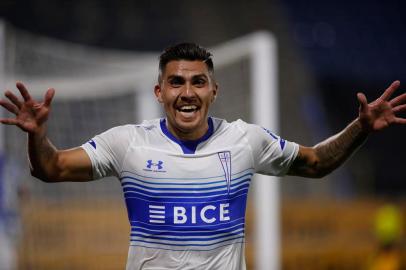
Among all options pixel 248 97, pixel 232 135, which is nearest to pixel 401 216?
pixel 248 97

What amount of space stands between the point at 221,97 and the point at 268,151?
4932 mm

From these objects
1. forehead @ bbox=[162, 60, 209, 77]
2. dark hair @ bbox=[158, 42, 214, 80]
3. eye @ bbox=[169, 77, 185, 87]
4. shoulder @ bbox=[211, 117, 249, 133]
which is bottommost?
shoulder @ bbox=[211, 117, 249, 133]

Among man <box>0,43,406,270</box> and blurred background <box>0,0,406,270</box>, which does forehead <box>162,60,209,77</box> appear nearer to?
man <box>0,43,406,270</box>

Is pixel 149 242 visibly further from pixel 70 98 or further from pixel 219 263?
pixel 70 98

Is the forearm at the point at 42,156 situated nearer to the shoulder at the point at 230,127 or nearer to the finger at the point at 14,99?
the finger at the point at 14,99

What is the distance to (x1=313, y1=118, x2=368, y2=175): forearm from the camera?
4.69 m

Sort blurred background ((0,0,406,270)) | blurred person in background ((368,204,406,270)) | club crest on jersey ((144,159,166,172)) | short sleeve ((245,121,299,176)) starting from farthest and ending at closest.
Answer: blurred person in background ((368,204,406,270)) → blurred background ((0,0,406,270)) → short sleeve ((245,121,299,176)) → club crest on jersey ((144,159,166,172))

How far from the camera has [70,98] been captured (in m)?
9.92

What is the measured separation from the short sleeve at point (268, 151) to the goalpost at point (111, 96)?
457 cm

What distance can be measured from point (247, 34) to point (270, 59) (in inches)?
492

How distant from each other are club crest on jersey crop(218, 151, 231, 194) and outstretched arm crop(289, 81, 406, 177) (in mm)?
430

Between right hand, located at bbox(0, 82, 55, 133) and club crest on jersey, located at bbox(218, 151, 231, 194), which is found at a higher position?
right hand, located at bbox(0, 82, 55, 133)

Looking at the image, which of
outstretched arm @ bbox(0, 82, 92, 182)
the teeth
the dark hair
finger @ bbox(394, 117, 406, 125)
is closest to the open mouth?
the teeth

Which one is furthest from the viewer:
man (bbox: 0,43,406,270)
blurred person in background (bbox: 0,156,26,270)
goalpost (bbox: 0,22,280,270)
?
goalpost (bbox: 0,22,280,270)
